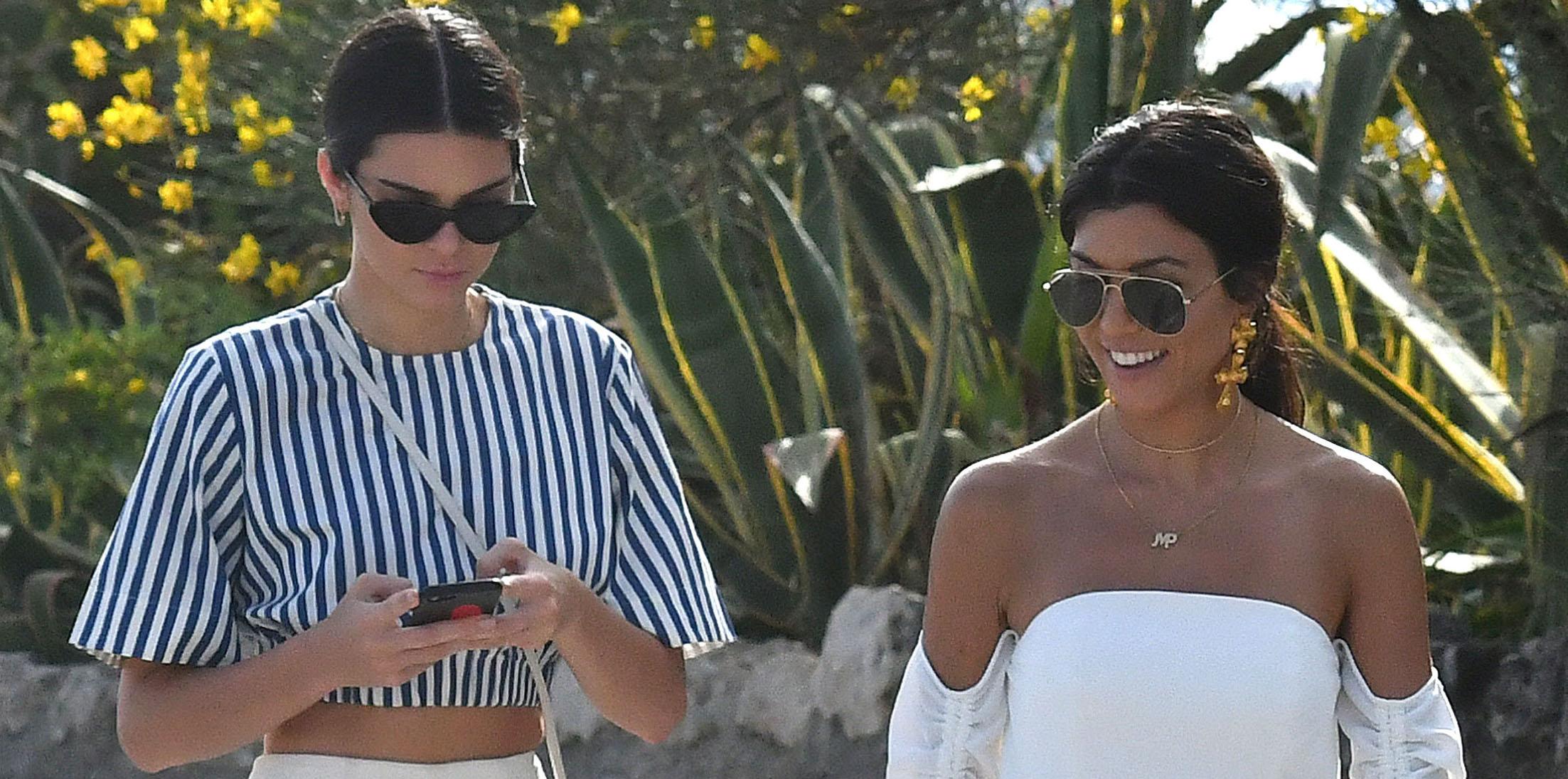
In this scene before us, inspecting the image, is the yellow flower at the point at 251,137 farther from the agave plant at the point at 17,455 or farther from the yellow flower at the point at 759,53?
the yellow flower at the point at 759,53

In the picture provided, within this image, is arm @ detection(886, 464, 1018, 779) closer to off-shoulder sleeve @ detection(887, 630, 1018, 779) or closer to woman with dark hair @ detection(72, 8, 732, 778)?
off-shoulder sleeve @ detection(887, 630, 1018, 779)

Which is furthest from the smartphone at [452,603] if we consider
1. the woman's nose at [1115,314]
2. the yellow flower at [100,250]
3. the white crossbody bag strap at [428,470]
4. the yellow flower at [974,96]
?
the yellow flower at [100,250]

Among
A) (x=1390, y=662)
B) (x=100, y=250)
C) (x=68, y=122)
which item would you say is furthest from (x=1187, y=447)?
(x=100, y=250)

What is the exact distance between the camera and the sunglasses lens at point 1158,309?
2.35m

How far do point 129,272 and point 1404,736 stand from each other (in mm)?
4899

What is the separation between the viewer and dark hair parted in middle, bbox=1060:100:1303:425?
2.42m

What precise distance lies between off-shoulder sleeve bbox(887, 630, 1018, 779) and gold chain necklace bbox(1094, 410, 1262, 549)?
185mm

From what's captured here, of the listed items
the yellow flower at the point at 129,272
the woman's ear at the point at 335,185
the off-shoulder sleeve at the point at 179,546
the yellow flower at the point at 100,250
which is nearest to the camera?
the off-shoulder sleeve at the point at 179,546

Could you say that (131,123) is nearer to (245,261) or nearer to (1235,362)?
(245,261)

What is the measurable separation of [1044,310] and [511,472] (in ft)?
8.61

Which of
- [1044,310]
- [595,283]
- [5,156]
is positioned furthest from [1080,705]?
[5,156]

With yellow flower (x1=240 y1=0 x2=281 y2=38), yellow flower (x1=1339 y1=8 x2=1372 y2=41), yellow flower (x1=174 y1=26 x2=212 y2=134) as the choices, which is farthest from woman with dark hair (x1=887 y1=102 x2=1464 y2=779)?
yellow flower (x1=174 y1=26 x2=212 y2=134)

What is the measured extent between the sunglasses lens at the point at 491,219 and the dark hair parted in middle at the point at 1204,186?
23.7 inches

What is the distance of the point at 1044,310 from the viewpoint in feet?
15.9
